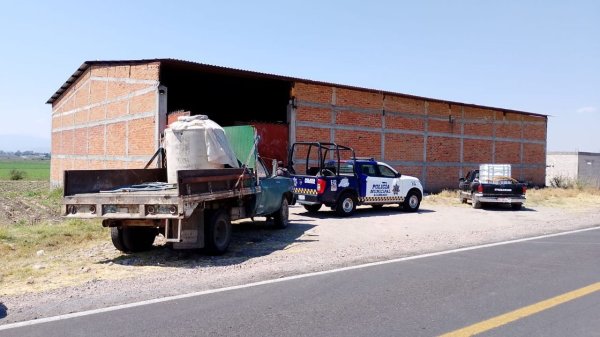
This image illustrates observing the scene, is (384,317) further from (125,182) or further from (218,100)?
(218,100)

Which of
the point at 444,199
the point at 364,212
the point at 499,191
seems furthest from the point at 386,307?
the point at 444,199

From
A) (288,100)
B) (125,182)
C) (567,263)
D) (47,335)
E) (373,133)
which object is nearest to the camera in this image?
(47,335)

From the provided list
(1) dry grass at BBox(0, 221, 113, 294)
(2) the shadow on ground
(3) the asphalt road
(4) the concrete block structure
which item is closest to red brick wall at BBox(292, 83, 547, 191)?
(2) the shadow on ground

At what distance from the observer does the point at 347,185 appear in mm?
16531

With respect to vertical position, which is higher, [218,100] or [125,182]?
[218,100]

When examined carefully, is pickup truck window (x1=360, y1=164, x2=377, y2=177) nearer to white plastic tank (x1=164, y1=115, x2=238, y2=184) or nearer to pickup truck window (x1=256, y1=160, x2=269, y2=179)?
pickup truck window (x1=256, y1=160, x2=269, y2=179)

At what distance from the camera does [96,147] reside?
27.3 m

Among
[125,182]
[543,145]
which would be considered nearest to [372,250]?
[125,182]

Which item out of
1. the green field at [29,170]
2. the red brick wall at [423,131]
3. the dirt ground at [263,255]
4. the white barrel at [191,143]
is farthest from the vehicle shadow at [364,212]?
the green field at [29,170]

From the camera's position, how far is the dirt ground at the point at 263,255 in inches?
275

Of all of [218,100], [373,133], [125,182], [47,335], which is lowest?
[47,335]

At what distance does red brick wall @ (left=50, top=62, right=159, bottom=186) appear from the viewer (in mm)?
21328

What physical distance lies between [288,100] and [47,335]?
17.9 meters

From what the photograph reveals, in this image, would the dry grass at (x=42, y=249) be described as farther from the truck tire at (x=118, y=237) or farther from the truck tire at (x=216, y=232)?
the truck tire at (x=216, y=232)
